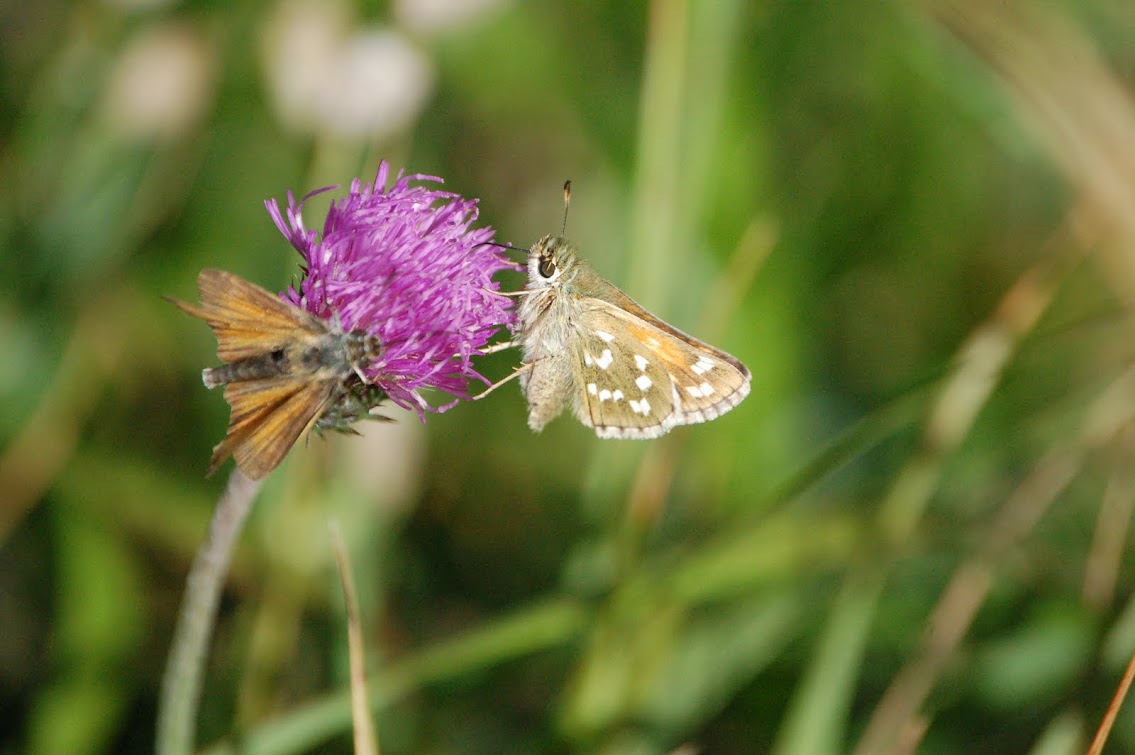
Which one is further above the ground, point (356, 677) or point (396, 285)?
point (396, 285)

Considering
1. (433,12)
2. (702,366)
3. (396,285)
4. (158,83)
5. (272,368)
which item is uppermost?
(433,12)

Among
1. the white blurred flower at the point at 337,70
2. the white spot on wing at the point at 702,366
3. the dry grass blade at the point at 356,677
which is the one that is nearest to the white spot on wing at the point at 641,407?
the white spot on wing at the point at 702,366

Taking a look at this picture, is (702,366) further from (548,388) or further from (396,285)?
(396,285)

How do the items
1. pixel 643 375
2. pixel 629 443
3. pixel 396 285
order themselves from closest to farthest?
pixel 396 285
pixel 643 375
pixel 629 443

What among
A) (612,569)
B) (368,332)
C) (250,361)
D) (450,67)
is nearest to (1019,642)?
(612,569)

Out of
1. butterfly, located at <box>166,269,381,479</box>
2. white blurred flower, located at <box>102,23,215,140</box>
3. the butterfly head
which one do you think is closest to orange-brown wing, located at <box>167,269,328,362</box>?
butterfly, located at <box>166,269,381,479</box>

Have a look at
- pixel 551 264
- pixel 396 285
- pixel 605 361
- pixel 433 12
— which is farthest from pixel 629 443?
pixel 433 12

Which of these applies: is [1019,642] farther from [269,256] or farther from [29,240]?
[29,240]

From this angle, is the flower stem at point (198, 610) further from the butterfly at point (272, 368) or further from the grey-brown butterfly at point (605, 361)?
the grey-brown butterfly at point (605, 361)
